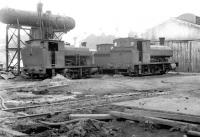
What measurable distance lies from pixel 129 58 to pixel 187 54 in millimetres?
11504

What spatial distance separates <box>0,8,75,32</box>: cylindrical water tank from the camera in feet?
73.1

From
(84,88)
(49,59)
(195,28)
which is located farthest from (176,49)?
(84,88)

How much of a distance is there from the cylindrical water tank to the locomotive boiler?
3.81 metres

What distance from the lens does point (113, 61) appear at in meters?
23.7

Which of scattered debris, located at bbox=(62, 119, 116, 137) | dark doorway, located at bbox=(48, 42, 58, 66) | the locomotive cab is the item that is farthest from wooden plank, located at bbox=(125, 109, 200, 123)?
dark doorway, located at bbox=(48, 42, 58, 66)

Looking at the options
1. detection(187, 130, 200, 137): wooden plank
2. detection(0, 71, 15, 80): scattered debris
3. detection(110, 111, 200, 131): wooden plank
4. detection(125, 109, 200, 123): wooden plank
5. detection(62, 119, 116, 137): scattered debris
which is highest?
detection(0, 71, 15, 80): scattered debris

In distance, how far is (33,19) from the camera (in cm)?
2370

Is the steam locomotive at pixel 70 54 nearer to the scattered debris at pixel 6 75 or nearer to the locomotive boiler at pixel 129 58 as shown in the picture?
the locomotive boiler at pixel 129 58

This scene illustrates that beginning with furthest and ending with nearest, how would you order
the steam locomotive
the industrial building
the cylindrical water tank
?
the industrial building
the cylindrical water tank
the steam locomotive

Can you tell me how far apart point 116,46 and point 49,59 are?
634 cm

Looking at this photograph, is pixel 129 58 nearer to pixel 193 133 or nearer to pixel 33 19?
pixel 33 19

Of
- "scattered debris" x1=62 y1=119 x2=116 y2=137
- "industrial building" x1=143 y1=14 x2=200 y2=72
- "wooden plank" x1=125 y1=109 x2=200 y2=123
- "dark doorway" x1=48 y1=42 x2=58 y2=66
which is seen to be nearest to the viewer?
"scattered debris" x1=62 y1=119 x2=116 y2=137

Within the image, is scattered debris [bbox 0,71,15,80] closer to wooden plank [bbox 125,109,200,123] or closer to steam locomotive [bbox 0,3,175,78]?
steam locomotive [bbox 0,3,175,78]

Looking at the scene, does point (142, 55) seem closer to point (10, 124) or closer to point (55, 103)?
point (55, 103)
